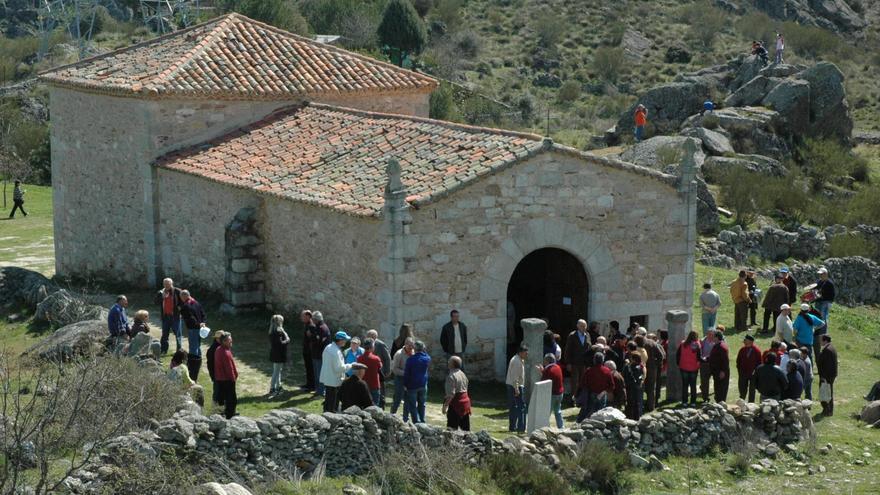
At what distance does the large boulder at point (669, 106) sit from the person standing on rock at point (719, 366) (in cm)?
2285

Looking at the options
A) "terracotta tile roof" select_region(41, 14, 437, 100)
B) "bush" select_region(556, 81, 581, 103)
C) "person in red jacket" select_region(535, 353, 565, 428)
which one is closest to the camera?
"person in red jacket" select_region(535, 353, 565, 428)

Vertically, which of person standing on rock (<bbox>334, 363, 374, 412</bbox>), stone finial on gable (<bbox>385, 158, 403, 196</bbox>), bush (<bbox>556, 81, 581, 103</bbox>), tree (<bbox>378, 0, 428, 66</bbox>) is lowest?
person standing on rock (<bbox>334, 363, 374, 412</bbox>)

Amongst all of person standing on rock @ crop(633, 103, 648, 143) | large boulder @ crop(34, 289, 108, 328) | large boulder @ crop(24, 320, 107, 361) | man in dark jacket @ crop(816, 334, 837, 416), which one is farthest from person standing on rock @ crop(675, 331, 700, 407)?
person standing on rock @ crop(633, 103, 648, 143)

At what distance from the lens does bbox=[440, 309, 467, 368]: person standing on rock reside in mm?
18047

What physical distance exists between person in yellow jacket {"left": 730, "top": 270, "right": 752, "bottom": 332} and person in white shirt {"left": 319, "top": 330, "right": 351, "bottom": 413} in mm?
8751

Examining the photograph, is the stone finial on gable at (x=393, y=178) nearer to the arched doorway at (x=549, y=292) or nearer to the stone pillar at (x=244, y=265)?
the arched doorway at (x=549, y=292)

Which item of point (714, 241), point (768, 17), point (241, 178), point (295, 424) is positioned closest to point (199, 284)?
point (241, 178)

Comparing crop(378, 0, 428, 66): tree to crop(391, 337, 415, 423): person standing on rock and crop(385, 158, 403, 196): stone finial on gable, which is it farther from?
crop(391, 337, 415, 423): person standing on rock

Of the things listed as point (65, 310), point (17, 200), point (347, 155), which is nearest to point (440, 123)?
point (347, 155)

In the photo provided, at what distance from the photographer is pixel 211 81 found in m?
24.5

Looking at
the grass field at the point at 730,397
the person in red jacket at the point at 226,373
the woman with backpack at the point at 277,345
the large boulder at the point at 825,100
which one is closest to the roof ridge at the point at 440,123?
the grass field at the point at 730,397

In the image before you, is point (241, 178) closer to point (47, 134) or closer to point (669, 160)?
point (669, 160)

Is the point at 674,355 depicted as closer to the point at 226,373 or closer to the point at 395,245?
the point at 395,245

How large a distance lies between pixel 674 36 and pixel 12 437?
5577cm
